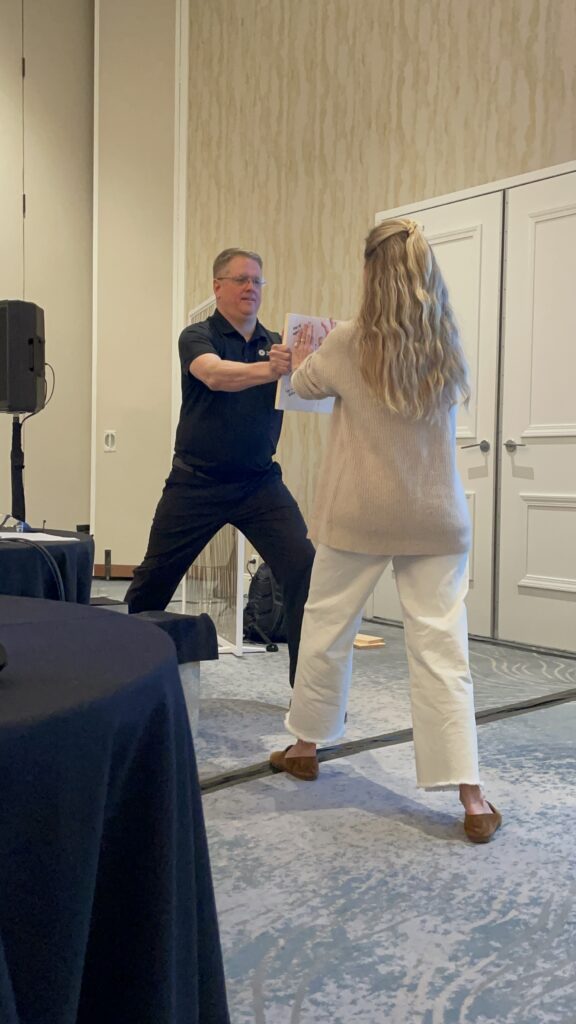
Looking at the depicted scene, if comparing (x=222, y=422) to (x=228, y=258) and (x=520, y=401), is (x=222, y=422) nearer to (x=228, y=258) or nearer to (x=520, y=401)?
(x=228, y=258)

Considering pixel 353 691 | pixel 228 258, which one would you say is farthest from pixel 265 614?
pixel 228 258

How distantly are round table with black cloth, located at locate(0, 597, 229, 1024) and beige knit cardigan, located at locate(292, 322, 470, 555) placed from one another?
1173 millimetres

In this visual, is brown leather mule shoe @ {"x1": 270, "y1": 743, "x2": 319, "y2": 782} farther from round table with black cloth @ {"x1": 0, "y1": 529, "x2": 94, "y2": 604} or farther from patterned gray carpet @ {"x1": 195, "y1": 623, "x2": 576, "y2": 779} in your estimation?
round table with black cloth @ {"x1": 0, "y1": 529, "x2": 94, "y2": 604}

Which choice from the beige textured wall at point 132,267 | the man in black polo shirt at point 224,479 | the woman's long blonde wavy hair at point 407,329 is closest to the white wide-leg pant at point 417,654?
the woman's long blonde wavy hair at point 407,329

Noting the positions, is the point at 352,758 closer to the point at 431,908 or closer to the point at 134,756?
the point at 431,908

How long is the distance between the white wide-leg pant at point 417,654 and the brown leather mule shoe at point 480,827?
0.26ft

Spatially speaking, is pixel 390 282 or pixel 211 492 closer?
pixel 390 282

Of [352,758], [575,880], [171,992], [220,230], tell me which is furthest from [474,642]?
[171,992]

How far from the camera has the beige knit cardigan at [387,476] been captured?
2.20m

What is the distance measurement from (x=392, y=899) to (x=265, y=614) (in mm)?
2900

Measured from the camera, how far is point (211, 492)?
3.01m

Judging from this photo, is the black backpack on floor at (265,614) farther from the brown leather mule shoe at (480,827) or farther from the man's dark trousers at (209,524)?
the brown leather mule shoe at (480,827)

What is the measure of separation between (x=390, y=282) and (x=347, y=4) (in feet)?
14.0

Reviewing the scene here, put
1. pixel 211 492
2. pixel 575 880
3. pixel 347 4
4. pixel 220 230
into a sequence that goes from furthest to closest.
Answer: pixel 220 230 < pixel 347 4 < pixel 211 492 < pixel 575 880
